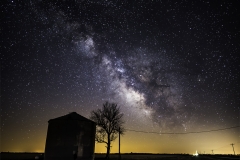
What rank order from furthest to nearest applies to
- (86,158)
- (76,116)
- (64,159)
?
(76,116), (86,158), (64,159)

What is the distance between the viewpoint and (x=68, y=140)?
2542 cm

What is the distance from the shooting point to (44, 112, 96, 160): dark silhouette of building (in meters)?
25.0

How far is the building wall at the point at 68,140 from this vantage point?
2498 cm

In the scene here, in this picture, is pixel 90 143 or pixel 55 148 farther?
pixel 90 143

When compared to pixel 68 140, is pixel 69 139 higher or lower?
higher

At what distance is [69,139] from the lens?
2548 centimetres

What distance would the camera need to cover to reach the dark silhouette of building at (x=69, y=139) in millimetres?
24984

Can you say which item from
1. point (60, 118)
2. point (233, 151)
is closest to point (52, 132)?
point (60, 118)

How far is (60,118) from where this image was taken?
2717 centimetres

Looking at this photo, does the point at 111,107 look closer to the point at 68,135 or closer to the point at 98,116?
the point at 98,116

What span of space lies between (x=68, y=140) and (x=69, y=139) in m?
0.18

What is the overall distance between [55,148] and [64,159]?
2.00 m

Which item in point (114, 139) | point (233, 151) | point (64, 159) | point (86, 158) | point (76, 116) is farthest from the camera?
point (233, 151)

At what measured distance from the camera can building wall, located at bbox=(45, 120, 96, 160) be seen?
24984mm
